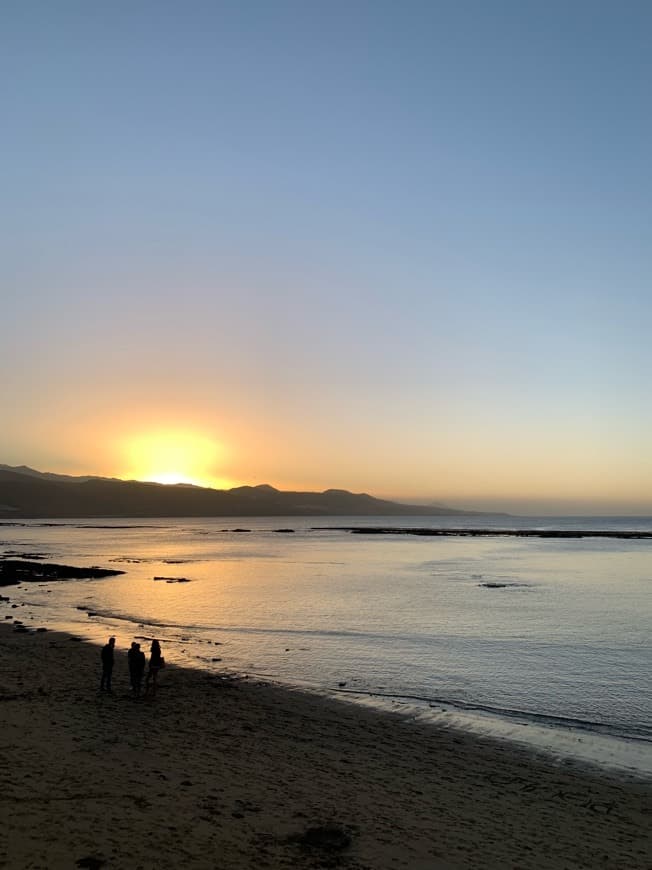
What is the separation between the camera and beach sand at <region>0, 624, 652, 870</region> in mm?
11297

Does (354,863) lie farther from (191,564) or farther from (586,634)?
(191,564)

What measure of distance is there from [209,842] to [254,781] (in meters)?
3.53

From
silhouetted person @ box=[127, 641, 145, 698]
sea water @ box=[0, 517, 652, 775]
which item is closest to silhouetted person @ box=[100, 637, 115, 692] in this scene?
silhouetted person @ box=[127, 641, 145, 698]

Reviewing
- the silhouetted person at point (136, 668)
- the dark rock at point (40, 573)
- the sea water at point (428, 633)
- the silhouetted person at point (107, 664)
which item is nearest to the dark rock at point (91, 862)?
the silhouetted person at point (136, 668)

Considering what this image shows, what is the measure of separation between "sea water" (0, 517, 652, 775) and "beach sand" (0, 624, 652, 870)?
349 centimetres

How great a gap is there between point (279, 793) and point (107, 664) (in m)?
10.1

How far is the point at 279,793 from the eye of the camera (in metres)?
14.2

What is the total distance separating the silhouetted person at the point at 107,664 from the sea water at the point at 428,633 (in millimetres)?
6956

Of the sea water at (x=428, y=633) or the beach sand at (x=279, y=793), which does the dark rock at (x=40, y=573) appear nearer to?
the sea water at (x=428, y=633)

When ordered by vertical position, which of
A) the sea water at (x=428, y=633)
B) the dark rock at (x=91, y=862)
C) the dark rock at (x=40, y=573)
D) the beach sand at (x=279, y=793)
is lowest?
the dark rock at (x=40, y=573)

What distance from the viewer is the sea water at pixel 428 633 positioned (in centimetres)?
2298

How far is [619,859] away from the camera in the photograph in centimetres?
1202

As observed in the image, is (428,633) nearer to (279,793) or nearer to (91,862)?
(279,793)

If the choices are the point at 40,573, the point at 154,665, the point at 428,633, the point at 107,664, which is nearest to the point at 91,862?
the point at 107,664
